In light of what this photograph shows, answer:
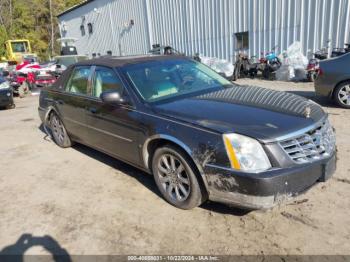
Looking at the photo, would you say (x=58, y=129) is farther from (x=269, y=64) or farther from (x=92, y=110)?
(x=269, y=64)

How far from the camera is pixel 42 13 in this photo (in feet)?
152

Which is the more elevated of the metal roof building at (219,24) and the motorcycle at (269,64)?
the metal roof building at (219,24)

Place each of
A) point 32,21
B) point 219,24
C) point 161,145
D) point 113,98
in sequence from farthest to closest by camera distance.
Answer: point 32,21
point 219,24
point 113,98
point 161,145

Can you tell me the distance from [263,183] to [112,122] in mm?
2198

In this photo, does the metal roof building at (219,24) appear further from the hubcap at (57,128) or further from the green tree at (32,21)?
the green tree at (32,21)

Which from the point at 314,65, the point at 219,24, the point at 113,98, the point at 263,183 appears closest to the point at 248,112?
the point at 263,183

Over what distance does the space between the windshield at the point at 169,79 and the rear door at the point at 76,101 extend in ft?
3.15

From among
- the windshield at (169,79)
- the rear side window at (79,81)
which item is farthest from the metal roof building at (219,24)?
the rear side window at (79,81)

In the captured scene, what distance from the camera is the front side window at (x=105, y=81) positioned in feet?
13.7

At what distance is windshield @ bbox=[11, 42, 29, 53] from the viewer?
100ft

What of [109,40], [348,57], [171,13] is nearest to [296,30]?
[348,57]

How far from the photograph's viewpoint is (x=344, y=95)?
24.2 feet

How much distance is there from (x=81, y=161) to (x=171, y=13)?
14.7 metres

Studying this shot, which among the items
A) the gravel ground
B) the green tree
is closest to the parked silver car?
the gravel ground
